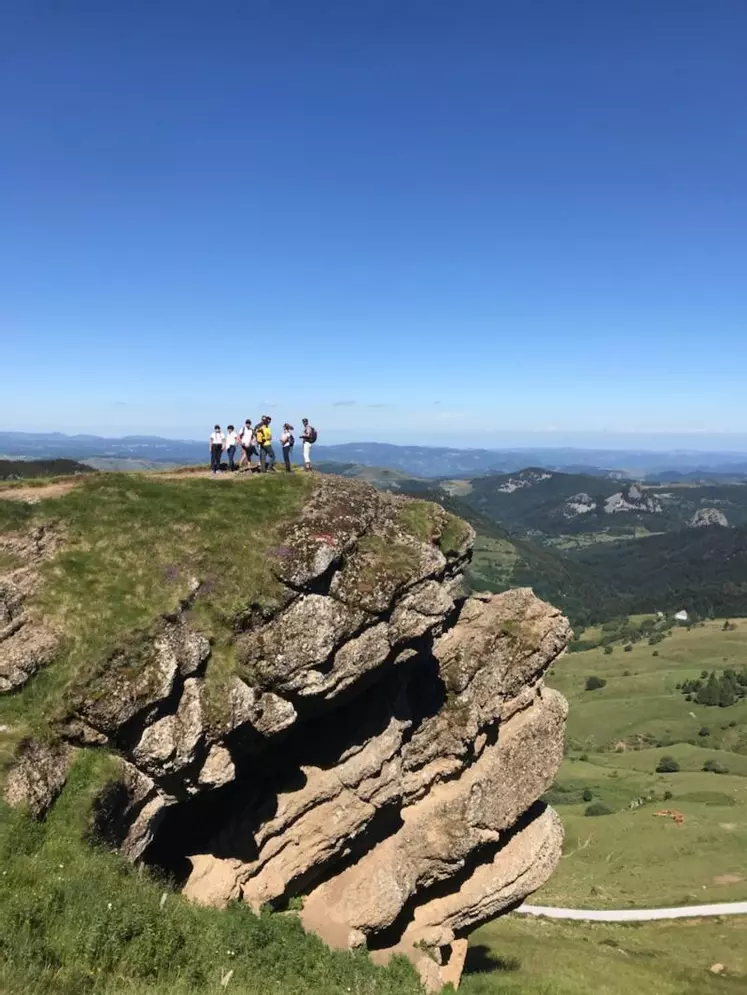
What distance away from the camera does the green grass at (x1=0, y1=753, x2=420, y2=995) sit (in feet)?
46.8

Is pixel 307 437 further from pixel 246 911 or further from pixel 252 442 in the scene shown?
pixel 246 911

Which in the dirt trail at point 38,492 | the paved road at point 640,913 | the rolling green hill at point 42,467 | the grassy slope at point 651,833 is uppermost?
the dirt trail at point 38,492

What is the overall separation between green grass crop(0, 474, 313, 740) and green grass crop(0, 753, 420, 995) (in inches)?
146

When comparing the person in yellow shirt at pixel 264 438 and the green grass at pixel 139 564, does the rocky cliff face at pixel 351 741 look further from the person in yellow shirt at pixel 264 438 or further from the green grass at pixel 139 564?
the person in yellow shirt at pixel 264 438

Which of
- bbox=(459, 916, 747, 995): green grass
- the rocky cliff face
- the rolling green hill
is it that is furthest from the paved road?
the rolling green hill

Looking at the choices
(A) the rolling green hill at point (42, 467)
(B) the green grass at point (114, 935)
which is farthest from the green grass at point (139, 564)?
(A) the rolling green hill at point (42, 467)

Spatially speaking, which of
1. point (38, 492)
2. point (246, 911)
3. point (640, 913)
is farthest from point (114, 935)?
point (640, 913)

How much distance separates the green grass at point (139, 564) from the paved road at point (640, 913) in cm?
6489

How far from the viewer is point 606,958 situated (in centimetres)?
5062

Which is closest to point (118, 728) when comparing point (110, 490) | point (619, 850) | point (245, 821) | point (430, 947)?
point (245, 821)

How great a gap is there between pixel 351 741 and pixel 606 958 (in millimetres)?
35579

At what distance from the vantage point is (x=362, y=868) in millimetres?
32969

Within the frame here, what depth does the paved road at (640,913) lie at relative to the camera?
70.9m

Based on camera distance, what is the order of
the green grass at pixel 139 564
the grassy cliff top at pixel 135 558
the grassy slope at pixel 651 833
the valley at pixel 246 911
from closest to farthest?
1. the valley at pixel 246 911
2. the green grass at pixel 139 564
3. the grassy cliff top at pixel 135 558
4. the grassy slope at pixel 651 833
